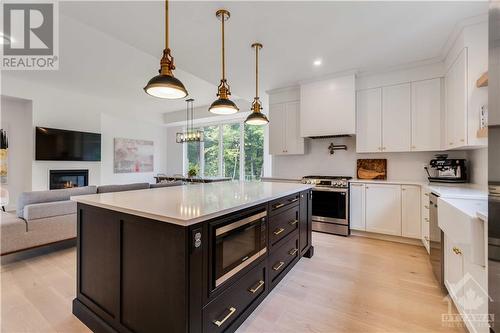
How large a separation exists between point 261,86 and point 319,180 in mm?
2203

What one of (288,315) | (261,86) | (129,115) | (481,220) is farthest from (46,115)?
(481,220)

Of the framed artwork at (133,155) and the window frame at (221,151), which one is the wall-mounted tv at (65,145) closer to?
the framed artwork at (133,155)

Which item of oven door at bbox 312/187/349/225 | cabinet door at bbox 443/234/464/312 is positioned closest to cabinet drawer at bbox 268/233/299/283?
cabinet door at bbox 443/234/464/312

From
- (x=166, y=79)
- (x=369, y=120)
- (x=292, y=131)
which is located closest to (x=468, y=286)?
(x=166, y=79)

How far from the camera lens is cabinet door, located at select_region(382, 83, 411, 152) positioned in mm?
3479

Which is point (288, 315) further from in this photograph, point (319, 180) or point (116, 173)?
point (116, 173)

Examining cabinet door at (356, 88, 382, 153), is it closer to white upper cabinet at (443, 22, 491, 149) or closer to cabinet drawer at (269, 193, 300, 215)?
white upper cabinet at (443, 22, 491, 149)

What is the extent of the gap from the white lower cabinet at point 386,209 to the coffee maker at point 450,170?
327mm

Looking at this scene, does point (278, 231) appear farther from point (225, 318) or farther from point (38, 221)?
point (38, 221)

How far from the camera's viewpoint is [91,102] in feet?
19.7

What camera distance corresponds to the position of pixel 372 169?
394cm

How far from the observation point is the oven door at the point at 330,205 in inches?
145

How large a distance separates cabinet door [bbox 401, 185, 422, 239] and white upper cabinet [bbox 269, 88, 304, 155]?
1.83 meters

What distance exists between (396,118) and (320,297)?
2.99 meters
